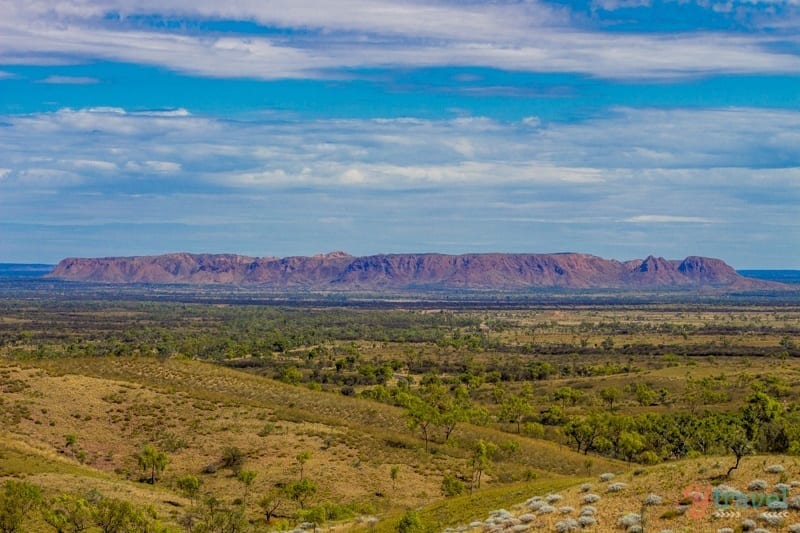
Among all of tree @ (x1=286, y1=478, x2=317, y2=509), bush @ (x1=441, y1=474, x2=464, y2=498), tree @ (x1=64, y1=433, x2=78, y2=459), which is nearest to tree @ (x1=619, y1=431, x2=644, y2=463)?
bush @ (x1=441, y1=474, x2=464, y2=498)

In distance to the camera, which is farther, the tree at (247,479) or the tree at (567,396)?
the tree at (567,396)

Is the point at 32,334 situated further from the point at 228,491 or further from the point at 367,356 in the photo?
the point at 228,491

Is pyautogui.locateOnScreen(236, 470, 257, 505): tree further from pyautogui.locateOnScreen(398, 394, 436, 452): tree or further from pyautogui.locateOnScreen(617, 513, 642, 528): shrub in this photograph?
pyautogui.locateOnScreen(617, 513, 642, 528): shrub

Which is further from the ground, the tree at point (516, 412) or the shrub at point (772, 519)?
the shrub at point (772, 519)

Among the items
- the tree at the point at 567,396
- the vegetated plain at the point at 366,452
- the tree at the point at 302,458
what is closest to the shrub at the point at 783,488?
the vegetated plain at the point at 366,452

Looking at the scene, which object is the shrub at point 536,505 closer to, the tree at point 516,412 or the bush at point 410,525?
the bush at point 410,525

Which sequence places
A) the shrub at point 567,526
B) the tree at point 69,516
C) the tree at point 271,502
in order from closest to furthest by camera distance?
the shrub at point 567,526, the tree at point 69,516, the tree at point 271,502
